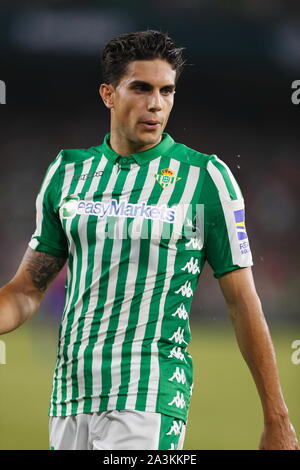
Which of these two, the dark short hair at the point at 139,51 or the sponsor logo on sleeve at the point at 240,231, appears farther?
the dark short hair at the point at 139,51

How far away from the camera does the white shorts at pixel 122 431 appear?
2500mm

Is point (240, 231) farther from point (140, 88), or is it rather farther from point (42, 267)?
point (42, 267)

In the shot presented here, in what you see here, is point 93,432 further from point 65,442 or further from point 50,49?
point 50,49

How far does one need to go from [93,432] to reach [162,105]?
3.51 feet

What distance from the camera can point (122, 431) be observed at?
2.51m

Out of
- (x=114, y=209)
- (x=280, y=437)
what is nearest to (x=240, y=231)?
(x=114, y=209)

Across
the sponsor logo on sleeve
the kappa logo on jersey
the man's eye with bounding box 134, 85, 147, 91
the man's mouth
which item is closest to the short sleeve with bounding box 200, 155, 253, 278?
the sponsor logo on sleeve

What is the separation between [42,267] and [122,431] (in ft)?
2.30

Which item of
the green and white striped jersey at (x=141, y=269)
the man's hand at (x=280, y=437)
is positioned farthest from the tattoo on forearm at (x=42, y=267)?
the man's hand at (x=280, y=437)

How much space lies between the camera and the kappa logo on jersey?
8.84ft

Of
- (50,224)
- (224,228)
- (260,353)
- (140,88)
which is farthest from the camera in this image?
(50,224)

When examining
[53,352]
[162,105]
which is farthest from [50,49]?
[162,105]

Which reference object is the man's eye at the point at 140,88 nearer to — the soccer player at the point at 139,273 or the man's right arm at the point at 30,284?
the soccer player at the point at 139,273
